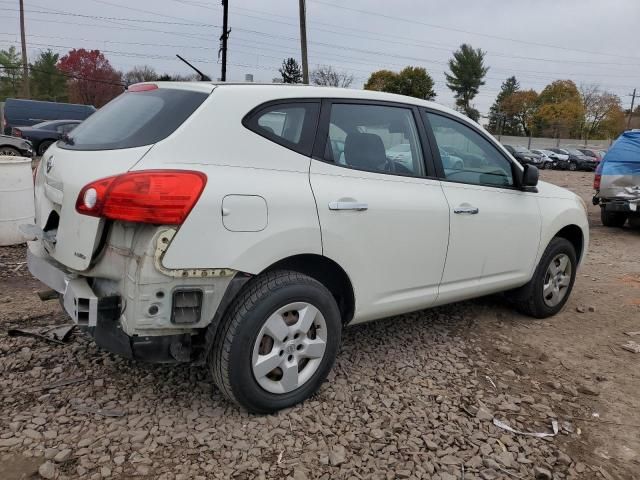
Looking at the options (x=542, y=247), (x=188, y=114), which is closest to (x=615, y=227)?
(x=542, y=247)

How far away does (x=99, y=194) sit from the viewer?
246 cm

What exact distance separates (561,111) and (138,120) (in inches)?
2977

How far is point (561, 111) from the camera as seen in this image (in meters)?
69.5

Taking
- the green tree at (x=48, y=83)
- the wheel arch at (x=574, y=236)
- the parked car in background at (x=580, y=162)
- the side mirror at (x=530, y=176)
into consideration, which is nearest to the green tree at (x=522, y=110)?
the parked car in background at (x=580, y=162)

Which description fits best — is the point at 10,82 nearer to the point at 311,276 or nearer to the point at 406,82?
the point at 406,82

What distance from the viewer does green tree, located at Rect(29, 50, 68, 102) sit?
174 feet

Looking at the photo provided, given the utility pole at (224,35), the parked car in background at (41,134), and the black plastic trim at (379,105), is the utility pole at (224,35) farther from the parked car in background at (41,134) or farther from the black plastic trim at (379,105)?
the black plastic trim at (379,105)

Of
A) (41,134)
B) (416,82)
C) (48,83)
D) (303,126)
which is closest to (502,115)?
(416,82)

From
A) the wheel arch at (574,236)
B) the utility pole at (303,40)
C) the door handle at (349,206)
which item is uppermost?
the utility pole at (303,40)

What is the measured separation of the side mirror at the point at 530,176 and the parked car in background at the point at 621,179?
6.30 metres

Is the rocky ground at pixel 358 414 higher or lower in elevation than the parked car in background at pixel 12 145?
lower

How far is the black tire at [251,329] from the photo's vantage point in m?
2.65

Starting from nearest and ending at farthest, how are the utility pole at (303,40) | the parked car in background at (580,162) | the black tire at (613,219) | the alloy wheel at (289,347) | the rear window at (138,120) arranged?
the rear window at (138,120)
the alloy wheel at (289,347)
the black tire at (613,219)
the utility pole at (303,40)
the parked car in background at (580,162)

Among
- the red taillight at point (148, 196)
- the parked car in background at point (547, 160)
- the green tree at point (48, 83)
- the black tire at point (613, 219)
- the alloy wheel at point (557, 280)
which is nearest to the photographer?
the red taillight at point (148, 196)
